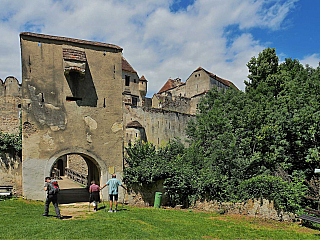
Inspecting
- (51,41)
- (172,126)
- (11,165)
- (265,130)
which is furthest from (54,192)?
(172,126)

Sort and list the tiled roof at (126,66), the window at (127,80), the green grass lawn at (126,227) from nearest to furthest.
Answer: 1. the green grass lawn at (126,227)
2. the tiled roof at (126,66)
3. the window at (127,80)

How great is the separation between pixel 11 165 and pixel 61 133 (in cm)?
290

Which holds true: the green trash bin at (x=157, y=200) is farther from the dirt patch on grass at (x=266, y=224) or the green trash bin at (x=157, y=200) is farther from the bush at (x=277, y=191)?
the bush at (x=277, y=191)

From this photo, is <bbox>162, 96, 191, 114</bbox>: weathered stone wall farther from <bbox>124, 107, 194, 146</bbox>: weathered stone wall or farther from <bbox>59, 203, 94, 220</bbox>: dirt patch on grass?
<bbox>59, 203, 94, 220</bbox>: dirt patch on grass

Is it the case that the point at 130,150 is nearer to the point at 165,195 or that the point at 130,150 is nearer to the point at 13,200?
the point at 165,195

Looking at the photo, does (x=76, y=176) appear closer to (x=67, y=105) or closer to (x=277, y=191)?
(x=67, y=105)

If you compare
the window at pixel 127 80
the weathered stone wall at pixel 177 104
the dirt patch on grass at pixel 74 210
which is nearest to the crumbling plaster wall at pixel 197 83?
the weathered stone wall at pixel 177 104

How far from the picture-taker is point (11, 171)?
1381cm

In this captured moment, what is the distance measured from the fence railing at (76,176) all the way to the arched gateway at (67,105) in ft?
29.2

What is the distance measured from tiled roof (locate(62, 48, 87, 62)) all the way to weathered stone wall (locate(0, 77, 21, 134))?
7.45 m

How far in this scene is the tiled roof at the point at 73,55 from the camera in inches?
564

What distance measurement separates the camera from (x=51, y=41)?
14.4 m

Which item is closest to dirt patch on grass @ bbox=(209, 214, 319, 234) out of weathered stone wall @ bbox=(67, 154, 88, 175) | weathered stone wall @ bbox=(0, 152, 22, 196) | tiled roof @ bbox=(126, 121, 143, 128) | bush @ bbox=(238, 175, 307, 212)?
bush @ bbox=(238, 175, 307, 212)

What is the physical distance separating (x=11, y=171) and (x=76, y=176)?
11213 millimetres
